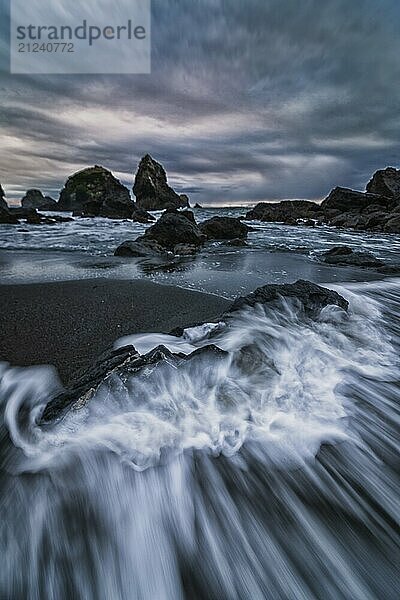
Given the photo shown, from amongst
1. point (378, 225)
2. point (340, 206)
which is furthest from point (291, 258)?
point (340, 206)

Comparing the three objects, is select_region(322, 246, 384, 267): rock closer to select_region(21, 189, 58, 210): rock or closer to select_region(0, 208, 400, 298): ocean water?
select_region(0, 208, 400, 298): ocean water

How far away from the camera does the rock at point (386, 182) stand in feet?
130

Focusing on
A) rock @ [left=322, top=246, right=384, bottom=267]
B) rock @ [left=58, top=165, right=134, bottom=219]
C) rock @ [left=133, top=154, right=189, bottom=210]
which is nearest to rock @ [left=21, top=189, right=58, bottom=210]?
rock @ [left=58, top=165, right=134, bottom=219]

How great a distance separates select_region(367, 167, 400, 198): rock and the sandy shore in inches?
1782

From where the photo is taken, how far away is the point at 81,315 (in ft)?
11.2

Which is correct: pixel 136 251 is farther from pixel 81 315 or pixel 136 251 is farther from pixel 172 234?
pixel 81 315

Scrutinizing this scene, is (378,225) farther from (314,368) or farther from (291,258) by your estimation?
(314,368)

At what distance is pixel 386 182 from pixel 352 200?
986cm

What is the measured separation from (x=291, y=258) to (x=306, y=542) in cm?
790

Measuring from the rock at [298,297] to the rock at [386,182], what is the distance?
4453cm

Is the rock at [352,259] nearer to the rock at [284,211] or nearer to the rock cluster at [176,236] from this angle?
the rock cluster at [176,236]

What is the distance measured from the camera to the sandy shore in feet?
8.52

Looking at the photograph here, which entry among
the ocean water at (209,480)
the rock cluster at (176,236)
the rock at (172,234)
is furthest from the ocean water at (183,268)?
the ocean water at (209,480)

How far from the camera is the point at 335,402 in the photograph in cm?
219
